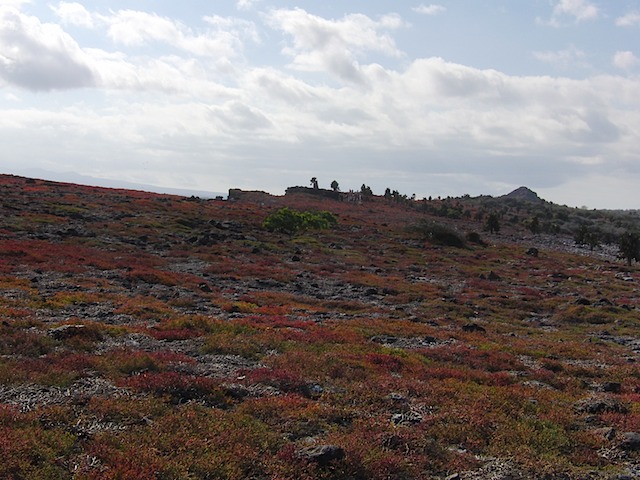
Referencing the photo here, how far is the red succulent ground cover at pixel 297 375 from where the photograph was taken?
10.8m

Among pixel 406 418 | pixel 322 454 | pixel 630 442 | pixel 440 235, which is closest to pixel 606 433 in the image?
pixel 630 442

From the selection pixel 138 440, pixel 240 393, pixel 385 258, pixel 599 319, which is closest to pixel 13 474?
pixel 138 440

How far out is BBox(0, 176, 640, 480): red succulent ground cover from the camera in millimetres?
10766

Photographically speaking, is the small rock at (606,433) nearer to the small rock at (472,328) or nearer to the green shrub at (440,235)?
the small rock at (472,328)

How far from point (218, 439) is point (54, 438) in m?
3.20

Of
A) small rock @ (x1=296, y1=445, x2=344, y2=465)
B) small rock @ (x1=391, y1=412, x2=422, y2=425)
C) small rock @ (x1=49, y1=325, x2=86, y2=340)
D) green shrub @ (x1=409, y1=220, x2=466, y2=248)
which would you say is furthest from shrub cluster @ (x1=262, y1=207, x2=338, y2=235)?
small rock @ (x1=296, y1=445, x2=344, y2=465)

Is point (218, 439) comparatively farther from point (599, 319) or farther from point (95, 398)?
point (599, 319)

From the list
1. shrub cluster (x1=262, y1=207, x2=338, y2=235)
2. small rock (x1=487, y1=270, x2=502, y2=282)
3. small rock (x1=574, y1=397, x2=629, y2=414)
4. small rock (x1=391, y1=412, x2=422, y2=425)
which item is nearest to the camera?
small rock (x1=391, y1=412, x2=422, y2=425)

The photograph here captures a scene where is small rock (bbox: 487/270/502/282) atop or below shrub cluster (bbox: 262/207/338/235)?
below

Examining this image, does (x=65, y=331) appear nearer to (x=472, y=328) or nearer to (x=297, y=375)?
(x=297, y=375)

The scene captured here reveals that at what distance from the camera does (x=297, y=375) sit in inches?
642

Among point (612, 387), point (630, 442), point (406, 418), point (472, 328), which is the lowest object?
point (472, 328)

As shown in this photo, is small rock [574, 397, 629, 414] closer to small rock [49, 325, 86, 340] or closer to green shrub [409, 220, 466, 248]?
small rock [49, 325, 86, 340]

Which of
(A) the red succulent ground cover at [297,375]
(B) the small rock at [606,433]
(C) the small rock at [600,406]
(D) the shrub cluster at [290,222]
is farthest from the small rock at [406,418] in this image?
(D) the shrub cluster at [290,222]
